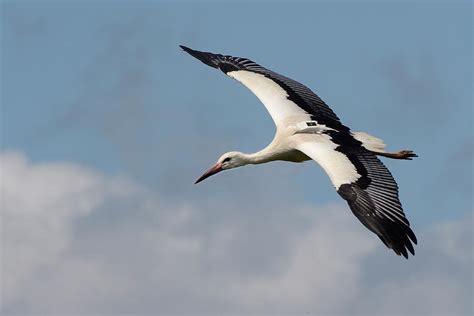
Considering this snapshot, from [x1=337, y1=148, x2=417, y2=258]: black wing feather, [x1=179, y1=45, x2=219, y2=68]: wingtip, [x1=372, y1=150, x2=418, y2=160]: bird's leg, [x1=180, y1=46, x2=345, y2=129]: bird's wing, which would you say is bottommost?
[x1=337, y1=148, x2=417, y2=258]: black wing feather

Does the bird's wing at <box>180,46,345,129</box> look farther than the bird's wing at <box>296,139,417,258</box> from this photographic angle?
Yes

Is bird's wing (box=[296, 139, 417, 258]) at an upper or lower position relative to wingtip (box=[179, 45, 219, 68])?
lower

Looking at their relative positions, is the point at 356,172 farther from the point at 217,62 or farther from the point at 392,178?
the point at 217,62

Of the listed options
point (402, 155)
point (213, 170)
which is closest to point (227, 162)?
point (213, 170)

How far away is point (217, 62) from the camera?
1873 cm

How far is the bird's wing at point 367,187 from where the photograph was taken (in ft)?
44.9

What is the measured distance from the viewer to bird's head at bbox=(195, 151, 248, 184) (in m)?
16.7

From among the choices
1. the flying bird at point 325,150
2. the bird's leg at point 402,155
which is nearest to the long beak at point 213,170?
the flying bird at point 325,150

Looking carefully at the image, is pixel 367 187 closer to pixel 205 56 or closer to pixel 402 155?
pixel 402 155

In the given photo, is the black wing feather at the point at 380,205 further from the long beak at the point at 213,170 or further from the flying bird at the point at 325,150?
the long beak at the point at 213,170

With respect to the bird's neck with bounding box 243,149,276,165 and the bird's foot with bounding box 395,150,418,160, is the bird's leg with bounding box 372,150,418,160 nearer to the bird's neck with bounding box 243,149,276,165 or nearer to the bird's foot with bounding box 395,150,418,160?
the bird's foot with bounding box 395,150,418,160

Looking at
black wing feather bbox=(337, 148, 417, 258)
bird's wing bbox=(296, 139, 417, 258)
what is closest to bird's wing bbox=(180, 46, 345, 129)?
bird's wing bbox=(296, 139, 417, 258)

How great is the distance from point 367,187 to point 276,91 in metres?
3.40

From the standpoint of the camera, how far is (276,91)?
57.5ft
